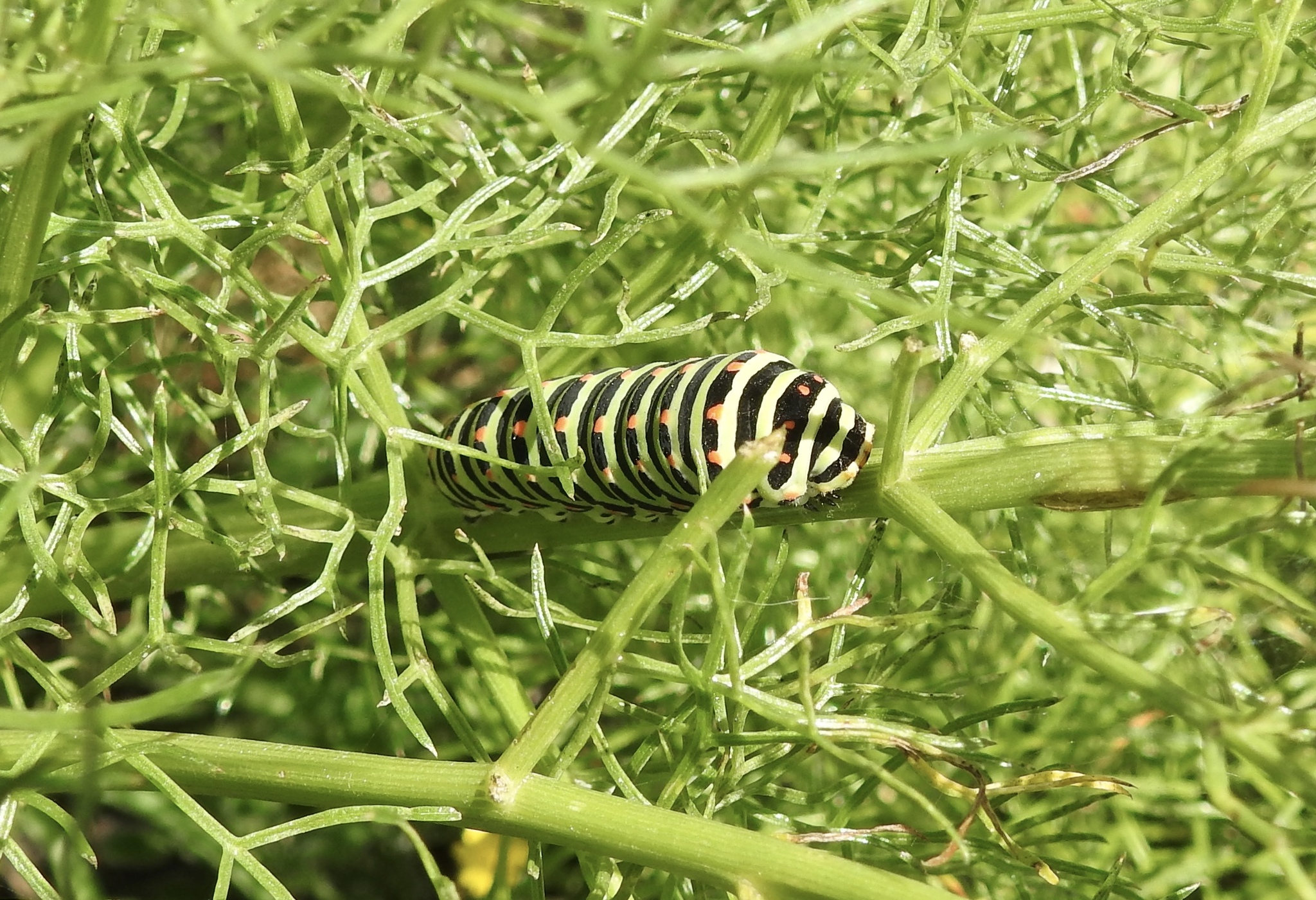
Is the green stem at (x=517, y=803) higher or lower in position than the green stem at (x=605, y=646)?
lower

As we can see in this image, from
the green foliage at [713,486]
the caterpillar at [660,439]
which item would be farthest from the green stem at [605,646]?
the caterpillar at [660,439]

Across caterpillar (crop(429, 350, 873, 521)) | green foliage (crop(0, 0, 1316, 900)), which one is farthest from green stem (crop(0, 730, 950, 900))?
caterpillar (crop(429, 350, 873, 521))

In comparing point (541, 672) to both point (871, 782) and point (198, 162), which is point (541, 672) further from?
point (198, 162)

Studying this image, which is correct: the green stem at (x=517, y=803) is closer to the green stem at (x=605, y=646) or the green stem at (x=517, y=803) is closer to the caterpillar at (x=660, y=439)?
the green stem at (x=605, y=646)

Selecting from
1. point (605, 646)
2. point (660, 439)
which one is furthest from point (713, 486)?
point (660, 439)

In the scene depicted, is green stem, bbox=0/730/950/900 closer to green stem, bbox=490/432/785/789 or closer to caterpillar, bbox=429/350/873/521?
green stem, bbox=490/432/785/789

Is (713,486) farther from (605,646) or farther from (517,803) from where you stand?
(517,803)

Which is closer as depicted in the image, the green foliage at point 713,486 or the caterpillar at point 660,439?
the green foliage at point 713,486

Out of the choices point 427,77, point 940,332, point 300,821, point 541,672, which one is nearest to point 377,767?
point 300,821
